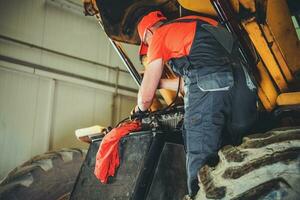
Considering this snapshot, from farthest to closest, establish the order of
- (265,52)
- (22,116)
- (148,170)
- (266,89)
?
1. (22,116)
2. (266,89)
3. (265,52)
4. (148,170)

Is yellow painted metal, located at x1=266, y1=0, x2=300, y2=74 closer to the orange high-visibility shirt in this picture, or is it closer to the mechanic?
the mechanic

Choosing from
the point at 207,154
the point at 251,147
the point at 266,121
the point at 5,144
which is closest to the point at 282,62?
the point at 266,121

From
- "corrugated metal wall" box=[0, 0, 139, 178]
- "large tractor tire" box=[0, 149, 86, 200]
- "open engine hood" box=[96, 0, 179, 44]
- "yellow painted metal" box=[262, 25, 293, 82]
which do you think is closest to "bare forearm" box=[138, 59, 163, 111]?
"yellow painted metal" box=[262, 25, 293, 82]

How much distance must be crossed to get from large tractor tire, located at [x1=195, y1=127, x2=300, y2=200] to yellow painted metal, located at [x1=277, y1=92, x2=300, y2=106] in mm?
1043

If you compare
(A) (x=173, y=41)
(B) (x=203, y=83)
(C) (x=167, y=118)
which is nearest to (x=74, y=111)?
(C) (x=167, y=118)

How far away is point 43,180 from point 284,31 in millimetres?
2417

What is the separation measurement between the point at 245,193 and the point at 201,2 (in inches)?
67.6

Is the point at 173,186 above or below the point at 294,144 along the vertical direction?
below

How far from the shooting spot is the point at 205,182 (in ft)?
5.45

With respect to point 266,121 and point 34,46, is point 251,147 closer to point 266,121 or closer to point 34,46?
point 266,121

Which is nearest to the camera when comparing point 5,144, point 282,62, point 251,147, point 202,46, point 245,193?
point 245,193

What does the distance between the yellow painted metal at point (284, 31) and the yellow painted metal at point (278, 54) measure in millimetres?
25

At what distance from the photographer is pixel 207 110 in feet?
6.86

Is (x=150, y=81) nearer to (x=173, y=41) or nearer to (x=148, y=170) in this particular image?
(x=173, y=41)
